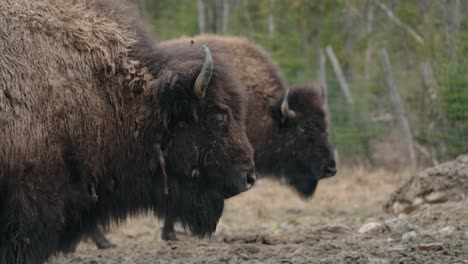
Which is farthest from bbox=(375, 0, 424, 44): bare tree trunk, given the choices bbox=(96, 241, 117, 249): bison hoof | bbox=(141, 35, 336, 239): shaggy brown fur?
bbox=(96, 241, 117, 249): bison hoof

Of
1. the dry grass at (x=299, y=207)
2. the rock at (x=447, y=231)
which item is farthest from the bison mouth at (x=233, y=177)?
the dry grass at (x=299, y=207)

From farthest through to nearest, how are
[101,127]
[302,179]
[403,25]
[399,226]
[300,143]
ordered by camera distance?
[403,25], [302,179], [300,143], [399,226], [101,127]

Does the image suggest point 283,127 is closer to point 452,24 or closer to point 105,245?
point 105,245

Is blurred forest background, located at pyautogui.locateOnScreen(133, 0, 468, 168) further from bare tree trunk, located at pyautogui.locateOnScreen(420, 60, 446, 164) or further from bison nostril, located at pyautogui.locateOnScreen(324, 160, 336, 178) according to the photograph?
bison nostril, located at pyautogui.locateOnScreen(324, 160, 336, 178)

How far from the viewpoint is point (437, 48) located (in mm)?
13750

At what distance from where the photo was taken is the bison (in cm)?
966

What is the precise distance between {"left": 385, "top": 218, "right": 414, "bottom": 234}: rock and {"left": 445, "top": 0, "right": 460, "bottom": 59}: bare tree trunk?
254 inches

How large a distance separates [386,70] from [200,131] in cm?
937

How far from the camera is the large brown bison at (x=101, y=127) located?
15.5 ft

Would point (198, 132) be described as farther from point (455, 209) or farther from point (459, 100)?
point (459, 100)

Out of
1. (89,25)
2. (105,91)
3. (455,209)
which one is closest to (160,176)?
(105,91)

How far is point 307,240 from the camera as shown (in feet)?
23.3

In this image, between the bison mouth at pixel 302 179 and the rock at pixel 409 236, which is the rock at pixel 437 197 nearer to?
the rock at pixel 409 236

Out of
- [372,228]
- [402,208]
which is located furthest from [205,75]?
[402,208]
